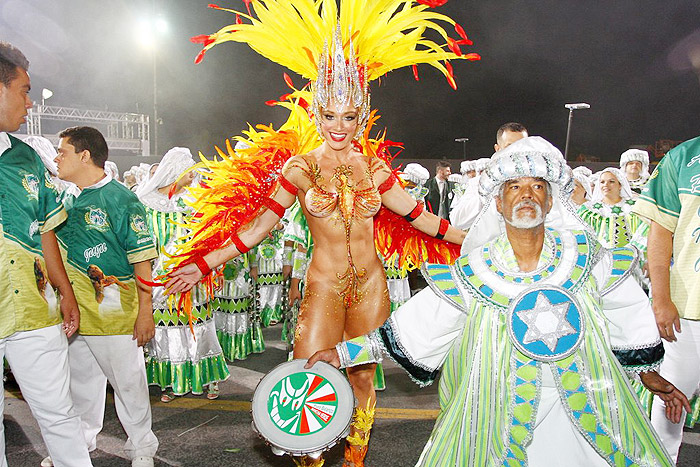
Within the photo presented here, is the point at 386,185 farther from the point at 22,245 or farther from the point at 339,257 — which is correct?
the point at 22,245

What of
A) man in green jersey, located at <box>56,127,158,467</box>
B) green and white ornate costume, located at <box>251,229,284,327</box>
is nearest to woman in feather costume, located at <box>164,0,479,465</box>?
man in green jersey, located at <box>56,127,158,467</box>

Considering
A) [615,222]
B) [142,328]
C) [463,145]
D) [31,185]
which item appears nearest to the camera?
[31,185]

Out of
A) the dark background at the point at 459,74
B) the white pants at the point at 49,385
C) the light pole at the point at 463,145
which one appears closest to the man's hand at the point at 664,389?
the white pants at the point at 49,385

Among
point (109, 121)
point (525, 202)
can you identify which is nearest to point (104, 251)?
point (525, 202)

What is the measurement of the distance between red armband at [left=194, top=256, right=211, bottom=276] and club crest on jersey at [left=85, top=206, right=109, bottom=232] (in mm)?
802

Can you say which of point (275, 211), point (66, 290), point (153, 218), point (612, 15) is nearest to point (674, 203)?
point (275, 211)

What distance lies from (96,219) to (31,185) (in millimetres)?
725

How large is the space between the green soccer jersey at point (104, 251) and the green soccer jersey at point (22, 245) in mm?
613

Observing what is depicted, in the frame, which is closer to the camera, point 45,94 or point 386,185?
point 386,185

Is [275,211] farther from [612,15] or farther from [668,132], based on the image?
[668,132]

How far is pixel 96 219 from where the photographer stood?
11.9 ft

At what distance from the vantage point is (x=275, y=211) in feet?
11.2

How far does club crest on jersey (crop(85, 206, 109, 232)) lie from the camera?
142 inches

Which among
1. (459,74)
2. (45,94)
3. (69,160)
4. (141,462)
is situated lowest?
(141,462)
